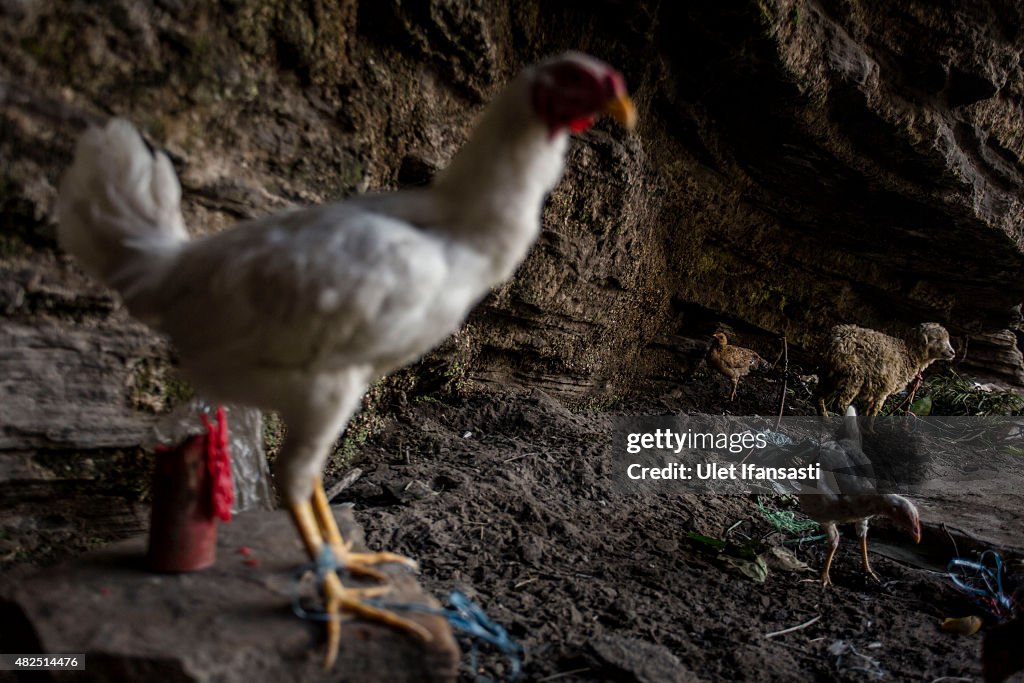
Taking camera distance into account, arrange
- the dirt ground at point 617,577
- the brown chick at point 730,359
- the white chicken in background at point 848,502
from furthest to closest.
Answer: the brown chick at point 730,359 → the white chicken in background at point 848,502 → the dirt ground at point 617,577

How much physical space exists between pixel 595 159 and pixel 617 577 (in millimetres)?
2899

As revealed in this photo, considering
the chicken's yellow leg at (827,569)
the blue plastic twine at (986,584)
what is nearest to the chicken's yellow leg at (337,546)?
the chicken's yellow leg at (827,569)

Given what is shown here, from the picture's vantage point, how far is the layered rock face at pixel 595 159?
5.88 ft

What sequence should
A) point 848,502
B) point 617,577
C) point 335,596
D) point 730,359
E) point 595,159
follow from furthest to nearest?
point 730,359
point 595,159
point 848,502
point 617,577
point 335,596

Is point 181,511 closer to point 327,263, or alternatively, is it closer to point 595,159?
point 327,263

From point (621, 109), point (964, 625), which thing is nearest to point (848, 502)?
point (964, 625)

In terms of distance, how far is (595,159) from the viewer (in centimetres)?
420

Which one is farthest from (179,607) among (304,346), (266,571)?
(304,346)

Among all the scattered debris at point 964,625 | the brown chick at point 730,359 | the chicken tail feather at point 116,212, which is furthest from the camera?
the brown chick at point 730,359

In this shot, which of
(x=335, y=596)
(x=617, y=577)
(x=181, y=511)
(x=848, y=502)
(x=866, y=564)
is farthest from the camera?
(x=866, y=564)

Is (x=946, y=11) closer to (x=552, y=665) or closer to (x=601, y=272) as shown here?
(x=601, y=272)

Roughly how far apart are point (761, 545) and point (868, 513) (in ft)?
1.74

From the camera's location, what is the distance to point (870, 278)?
273 inches

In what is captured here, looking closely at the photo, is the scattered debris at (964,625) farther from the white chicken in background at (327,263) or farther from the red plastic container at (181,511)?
the red plastic container at (181,511)
